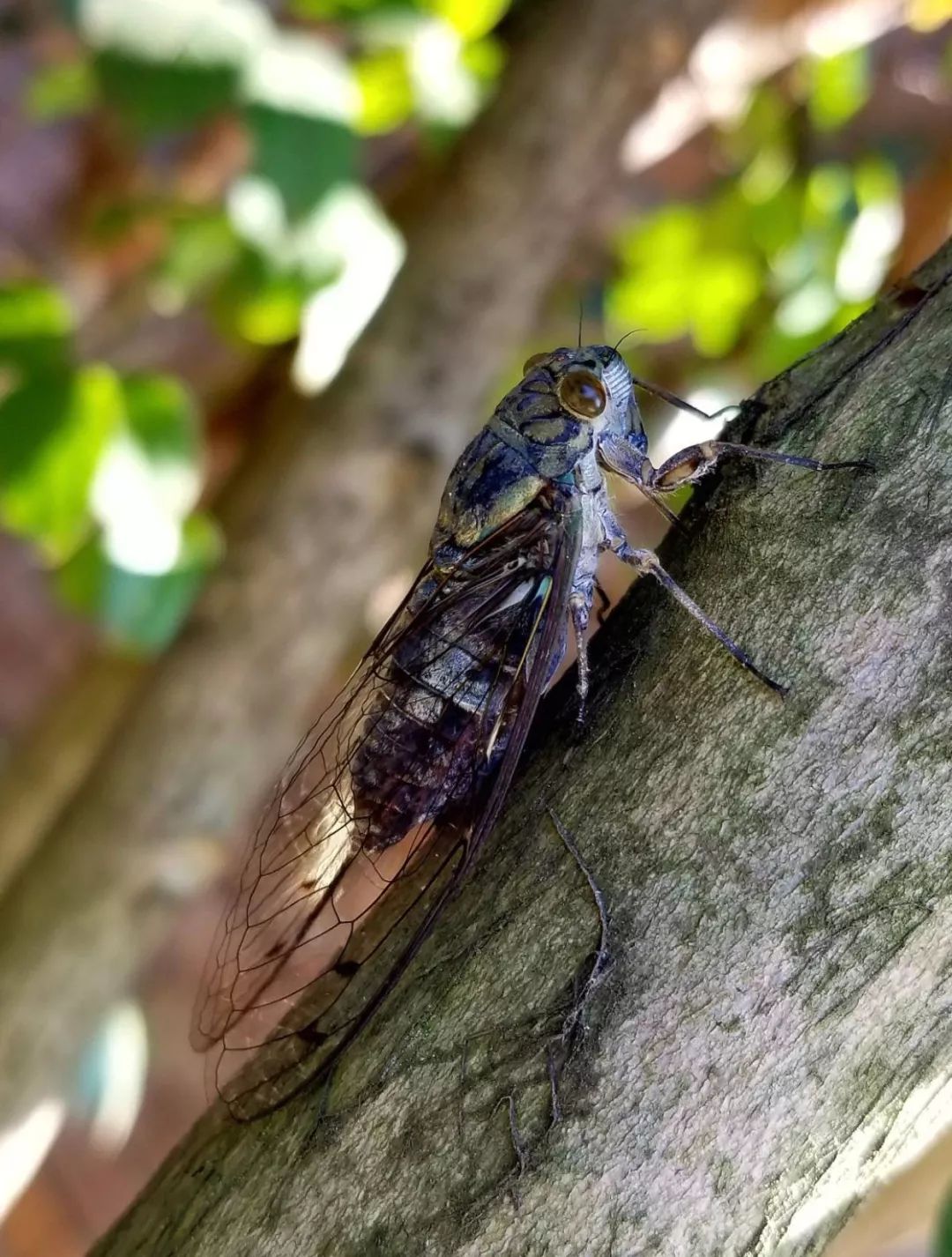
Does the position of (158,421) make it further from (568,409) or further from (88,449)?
(568,409)

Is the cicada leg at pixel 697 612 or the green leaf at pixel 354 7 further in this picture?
the green leaf at pixel 354 7

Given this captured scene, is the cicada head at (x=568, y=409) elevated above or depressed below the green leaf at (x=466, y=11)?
below

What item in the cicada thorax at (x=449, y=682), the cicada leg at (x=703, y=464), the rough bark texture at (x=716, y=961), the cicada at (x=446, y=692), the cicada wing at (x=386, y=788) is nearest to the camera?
the rough bark texture at (x=716, y=961)

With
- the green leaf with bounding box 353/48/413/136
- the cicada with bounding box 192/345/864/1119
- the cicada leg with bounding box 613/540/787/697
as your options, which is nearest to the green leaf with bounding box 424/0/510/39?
the green leaf with bounding box 353/48/413/136

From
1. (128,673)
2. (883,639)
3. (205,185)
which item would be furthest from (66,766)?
(883,639)

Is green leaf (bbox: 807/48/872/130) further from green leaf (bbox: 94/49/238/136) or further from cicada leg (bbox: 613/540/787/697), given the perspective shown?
cicada leg (bbox: 613/540/787/697)

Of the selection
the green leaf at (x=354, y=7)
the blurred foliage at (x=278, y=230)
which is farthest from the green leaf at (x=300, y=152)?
the green leaf at (x=354, y=7)

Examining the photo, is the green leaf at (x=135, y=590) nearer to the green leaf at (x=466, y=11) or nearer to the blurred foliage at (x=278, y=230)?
the blurred foliage at (x=278, y=230)
